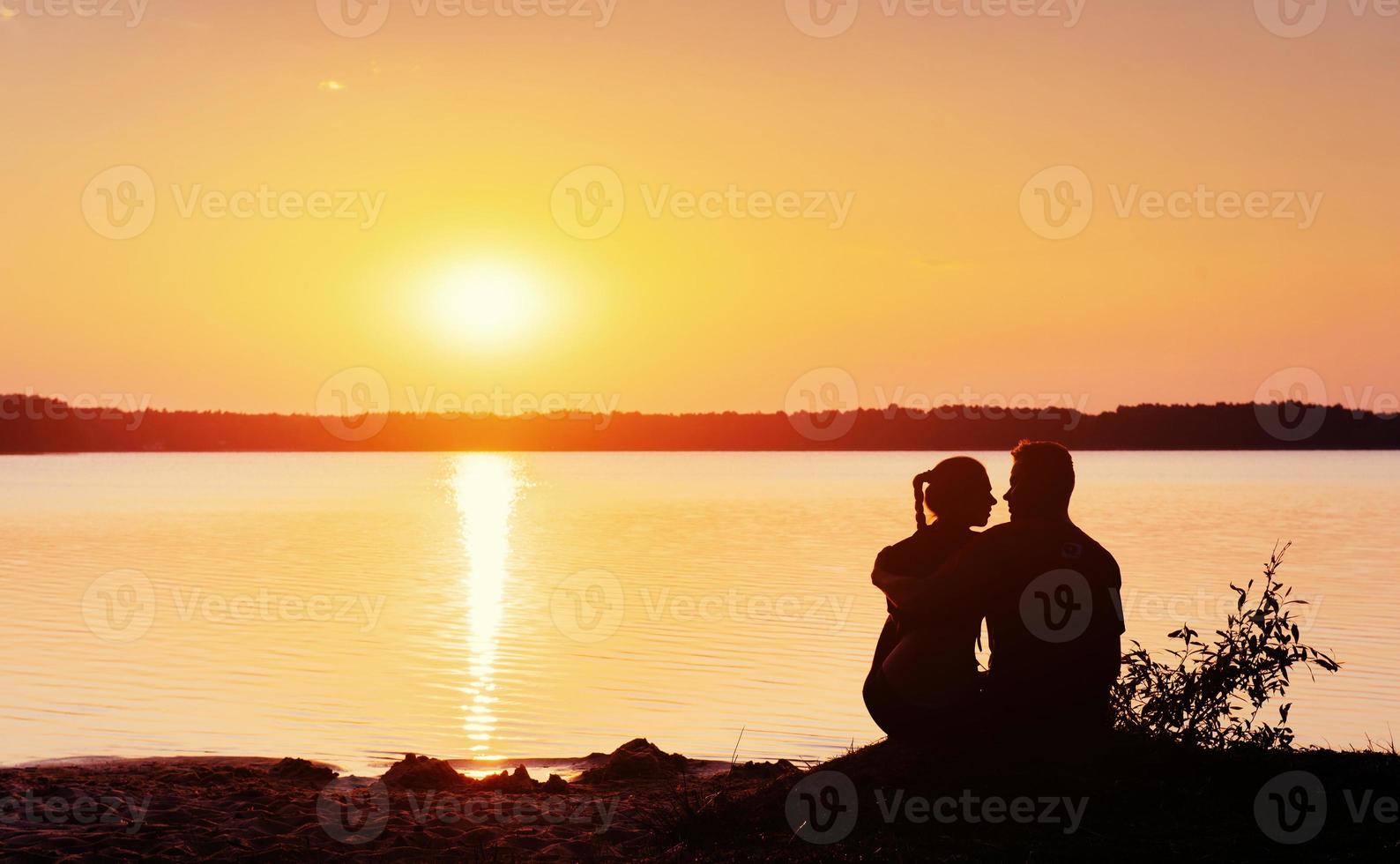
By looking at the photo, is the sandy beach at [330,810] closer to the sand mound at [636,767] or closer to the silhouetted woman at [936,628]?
the sand mound at [636,767]

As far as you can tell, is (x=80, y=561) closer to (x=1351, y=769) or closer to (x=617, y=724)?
(x=617, y=724)

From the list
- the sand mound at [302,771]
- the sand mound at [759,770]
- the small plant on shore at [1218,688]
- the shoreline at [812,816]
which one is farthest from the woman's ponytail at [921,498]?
the sand mound at [302,771]

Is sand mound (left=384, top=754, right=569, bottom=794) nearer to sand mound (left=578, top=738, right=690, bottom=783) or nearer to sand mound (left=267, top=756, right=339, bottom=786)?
sand mound (left=578, top=738, right=690, bottom=783)

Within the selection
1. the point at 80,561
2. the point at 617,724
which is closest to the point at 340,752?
the point at 617,724

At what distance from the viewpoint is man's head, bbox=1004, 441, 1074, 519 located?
831cm

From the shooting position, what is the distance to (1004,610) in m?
8.30

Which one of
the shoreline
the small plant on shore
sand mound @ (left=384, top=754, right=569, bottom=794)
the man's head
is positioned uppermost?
the man's head

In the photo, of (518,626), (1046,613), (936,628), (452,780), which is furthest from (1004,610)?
(518,626)

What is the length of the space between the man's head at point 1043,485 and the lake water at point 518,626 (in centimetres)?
730

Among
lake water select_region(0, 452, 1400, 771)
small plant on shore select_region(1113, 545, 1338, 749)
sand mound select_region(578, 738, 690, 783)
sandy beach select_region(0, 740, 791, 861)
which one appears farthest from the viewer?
lake water select_region(0, 452, 1400, 771)

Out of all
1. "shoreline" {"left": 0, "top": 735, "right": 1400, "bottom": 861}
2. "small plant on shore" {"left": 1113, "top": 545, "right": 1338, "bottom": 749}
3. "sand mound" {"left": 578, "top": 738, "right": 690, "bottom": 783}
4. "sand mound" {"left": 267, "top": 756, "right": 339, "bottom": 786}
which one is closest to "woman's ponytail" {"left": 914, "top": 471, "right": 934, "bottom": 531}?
"shoreline" {"left": 0, "top": 735, "right": 1400, "bottom": 861}

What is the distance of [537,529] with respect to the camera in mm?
57750

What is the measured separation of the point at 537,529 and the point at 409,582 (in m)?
23.4

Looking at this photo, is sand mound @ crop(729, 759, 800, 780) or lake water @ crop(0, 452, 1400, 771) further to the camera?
lake water @ crop(0, 452, 1400, 771)
